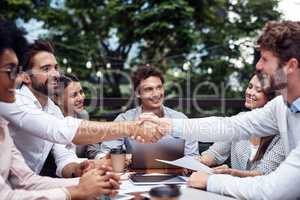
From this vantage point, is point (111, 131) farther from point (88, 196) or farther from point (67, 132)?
point (88, 196)

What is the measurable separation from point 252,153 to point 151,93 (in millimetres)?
1113

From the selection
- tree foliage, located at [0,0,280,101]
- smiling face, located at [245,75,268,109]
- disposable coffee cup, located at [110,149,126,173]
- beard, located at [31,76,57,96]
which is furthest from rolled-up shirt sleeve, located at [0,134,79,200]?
tree foliage, located at [0,0,280,101]

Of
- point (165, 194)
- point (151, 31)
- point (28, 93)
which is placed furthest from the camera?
point (151, 31)

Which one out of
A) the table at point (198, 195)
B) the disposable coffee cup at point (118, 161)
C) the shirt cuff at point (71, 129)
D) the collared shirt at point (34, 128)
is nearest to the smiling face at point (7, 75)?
the collared shirt at point (34, 128)

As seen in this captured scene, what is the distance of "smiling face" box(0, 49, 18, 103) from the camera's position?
1428mm

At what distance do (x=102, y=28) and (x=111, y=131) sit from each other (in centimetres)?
737

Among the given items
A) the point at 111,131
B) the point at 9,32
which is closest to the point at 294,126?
the point at 111,131

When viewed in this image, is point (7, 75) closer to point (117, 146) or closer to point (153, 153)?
point (153, 153)

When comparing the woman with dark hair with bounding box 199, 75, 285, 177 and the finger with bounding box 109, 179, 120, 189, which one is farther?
the woman with dark hair with bounding box 199, 75, 285, 177

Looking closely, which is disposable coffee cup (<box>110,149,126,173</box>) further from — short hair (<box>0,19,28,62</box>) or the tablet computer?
short hair (<box>0,19,28,62</box>)

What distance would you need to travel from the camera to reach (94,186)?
1330mm

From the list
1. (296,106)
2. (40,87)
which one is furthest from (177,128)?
(40,87)

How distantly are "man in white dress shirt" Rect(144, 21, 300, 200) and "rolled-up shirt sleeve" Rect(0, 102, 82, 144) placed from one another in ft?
1.70

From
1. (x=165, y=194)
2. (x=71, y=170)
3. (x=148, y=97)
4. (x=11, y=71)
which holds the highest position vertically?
(x=11, y=71)
